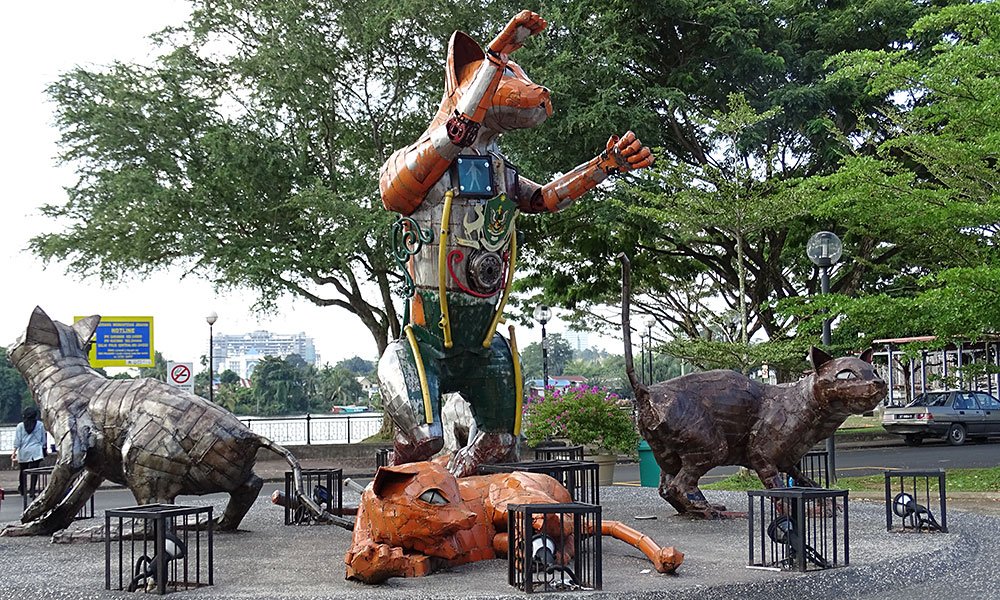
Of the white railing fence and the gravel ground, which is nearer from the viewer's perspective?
the gravel ground

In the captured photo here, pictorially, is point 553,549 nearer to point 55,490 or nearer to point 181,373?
point 55,490

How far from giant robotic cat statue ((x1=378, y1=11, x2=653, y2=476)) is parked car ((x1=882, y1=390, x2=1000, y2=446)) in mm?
17402

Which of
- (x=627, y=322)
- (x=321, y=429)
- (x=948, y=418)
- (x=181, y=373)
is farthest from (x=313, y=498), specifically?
(x=948, y=418)

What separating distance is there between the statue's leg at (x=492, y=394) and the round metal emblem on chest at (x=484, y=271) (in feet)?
1.86

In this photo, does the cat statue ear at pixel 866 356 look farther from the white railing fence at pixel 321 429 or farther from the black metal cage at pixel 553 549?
the white railing fence at pixel 321 429

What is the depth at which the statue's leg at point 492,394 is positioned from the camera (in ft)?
25.1

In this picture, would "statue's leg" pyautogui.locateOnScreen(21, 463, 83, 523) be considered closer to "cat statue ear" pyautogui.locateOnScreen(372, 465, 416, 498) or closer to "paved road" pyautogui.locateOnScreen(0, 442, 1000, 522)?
"cat statue ear" pyautogui.locateOnScreen(372, 465, 416, 498)

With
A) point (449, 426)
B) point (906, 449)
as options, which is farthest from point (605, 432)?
point (906, 449)

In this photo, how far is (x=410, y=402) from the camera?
719cm

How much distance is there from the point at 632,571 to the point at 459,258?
2702 mm

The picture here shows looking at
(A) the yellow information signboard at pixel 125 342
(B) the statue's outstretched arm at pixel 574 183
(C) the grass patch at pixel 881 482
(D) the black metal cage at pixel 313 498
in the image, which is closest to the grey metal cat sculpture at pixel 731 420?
(B) the statue's outstretched arm at pixel 574 183

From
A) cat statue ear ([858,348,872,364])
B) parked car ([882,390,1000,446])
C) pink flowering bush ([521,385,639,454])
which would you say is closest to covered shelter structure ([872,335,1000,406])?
parked car ([882,390,1000,446])

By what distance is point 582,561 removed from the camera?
5395mm

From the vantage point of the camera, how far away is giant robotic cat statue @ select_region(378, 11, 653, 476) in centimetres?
723
